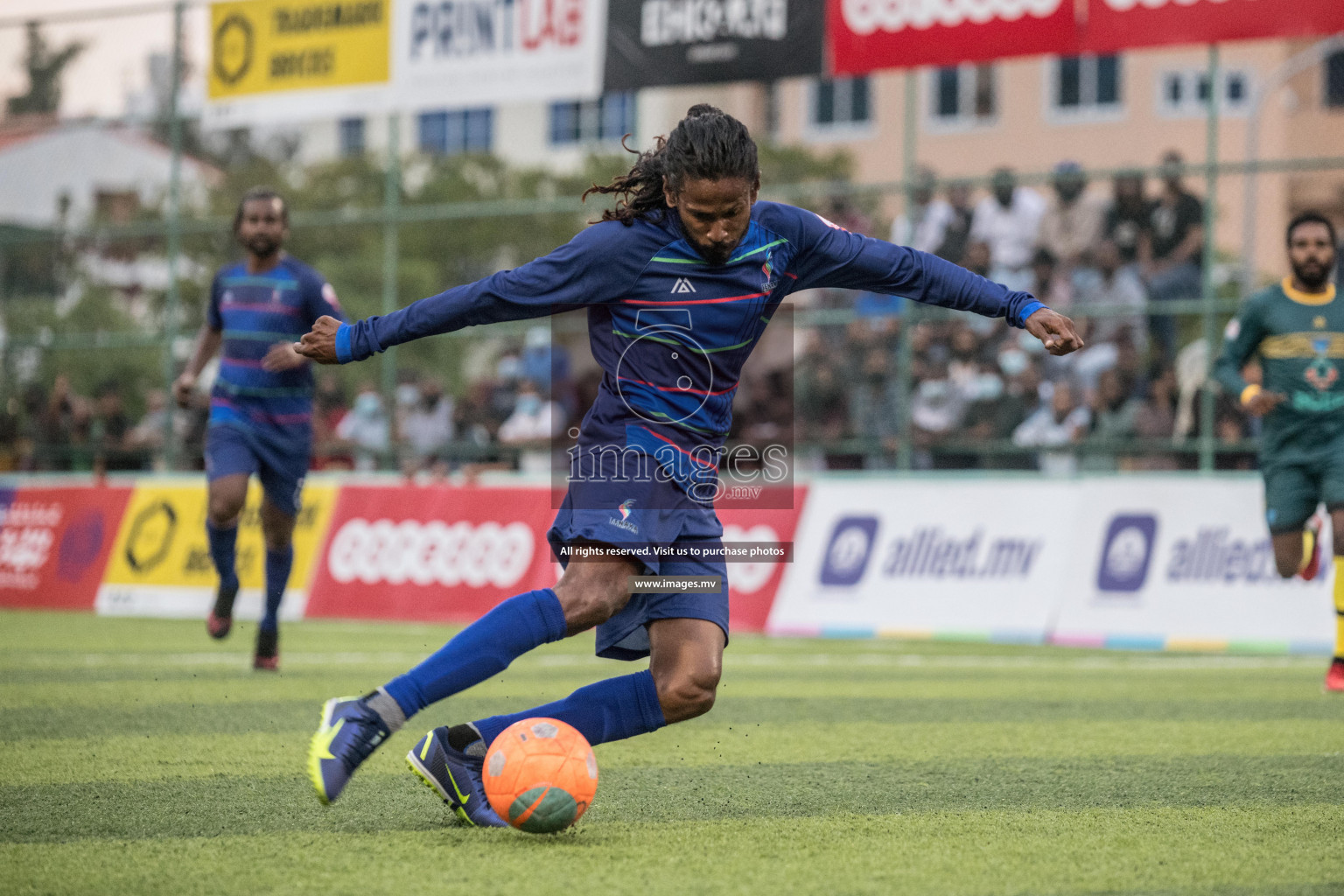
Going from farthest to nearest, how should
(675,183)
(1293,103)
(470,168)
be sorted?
(470,168) → (1293,103) → (675,183)

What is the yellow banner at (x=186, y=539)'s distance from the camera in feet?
48.5

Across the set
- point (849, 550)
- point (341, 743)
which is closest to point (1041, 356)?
point (849, 550)

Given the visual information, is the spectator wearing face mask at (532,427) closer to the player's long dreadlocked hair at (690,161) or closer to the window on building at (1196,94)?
the player's long dreadlocked hair at (690,161)

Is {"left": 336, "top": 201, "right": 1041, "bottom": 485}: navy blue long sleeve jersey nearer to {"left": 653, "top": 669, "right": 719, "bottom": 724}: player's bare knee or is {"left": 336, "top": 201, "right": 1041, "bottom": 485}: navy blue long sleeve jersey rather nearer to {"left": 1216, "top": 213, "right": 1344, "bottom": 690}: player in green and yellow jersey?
{"left": 653, "top": 669, "right": 719, "bottom": 724}: player's bare knee

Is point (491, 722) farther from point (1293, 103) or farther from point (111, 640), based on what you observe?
point (1293, 103)

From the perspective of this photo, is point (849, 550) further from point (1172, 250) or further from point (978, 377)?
point (1172, 250)

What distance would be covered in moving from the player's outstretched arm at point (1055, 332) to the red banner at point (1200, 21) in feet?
28.5

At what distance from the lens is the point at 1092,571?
479 inches

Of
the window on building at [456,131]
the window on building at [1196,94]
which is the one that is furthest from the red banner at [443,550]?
the window on building at [1196,94]

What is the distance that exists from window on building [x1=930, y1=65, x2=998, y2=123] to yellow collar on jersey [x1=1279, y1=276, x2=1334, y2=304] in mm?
28045

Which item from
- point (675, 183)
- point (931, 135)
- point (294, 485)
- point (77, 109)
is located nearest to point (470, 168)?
point (931, 135)

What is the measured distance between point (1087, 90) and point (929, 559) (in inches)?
1019

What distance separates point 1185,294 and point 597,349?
9728 mm

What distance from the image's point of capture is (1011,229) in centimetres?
1436
